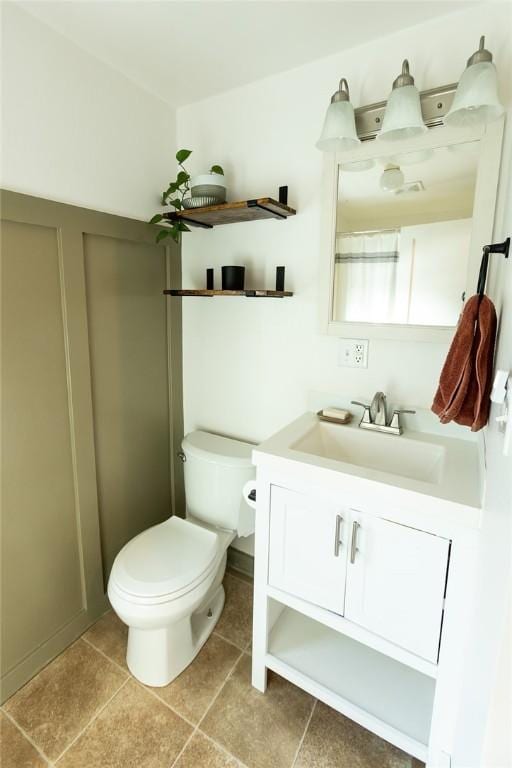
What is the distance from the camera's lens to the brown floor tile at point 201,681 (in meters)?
1.38

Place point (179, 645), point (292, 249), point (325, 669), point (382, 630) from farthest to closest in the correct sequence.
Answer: point (292, 249)
point (179, 645)
point (325, 669)
point (382, 630)

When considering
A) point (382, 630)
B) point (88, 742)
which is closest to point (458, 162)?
point (382, 630)

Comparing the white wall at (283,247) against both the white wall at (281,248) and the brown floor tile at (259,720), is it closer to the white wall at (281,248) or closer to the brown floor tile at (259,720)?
the white wall at (281,248)

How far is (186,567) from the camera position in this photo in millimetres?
1463

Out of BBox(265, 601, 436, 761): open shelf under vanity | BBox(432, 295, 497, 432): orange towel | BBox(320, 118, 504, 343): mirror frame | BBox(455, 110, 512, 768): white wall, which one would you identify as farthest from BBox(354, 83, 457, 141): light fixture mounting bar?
BBox(265, 601, 436, 761): open shelf under vanity

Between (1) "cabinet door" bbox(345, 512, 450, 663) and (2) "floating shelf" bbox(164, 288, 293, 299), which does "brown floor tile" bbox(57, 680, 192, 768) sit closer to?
(1) "cabinet door" bbox(345, 512, 450, 663)

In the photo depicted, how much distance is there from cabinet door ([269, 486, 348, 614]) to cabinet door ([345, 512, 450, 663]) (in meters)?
0.04

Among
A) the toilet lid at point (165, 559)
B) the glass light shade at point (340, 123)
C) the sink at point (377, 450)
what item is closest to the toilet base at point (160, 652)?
the toilet lid at point (165, 559)

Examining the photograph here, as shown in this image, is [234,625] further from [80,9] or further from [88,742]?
[80,9]

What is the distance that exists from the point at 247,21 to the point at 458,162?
→ 2.78 feet

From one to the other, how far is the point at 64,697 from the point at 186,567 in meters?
0.63

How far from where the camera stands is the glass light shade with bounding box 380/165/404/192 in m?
1.37

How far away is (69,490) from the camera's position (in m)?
1.55

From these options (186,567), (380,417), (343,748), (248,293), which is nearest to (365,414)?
(380,417)
